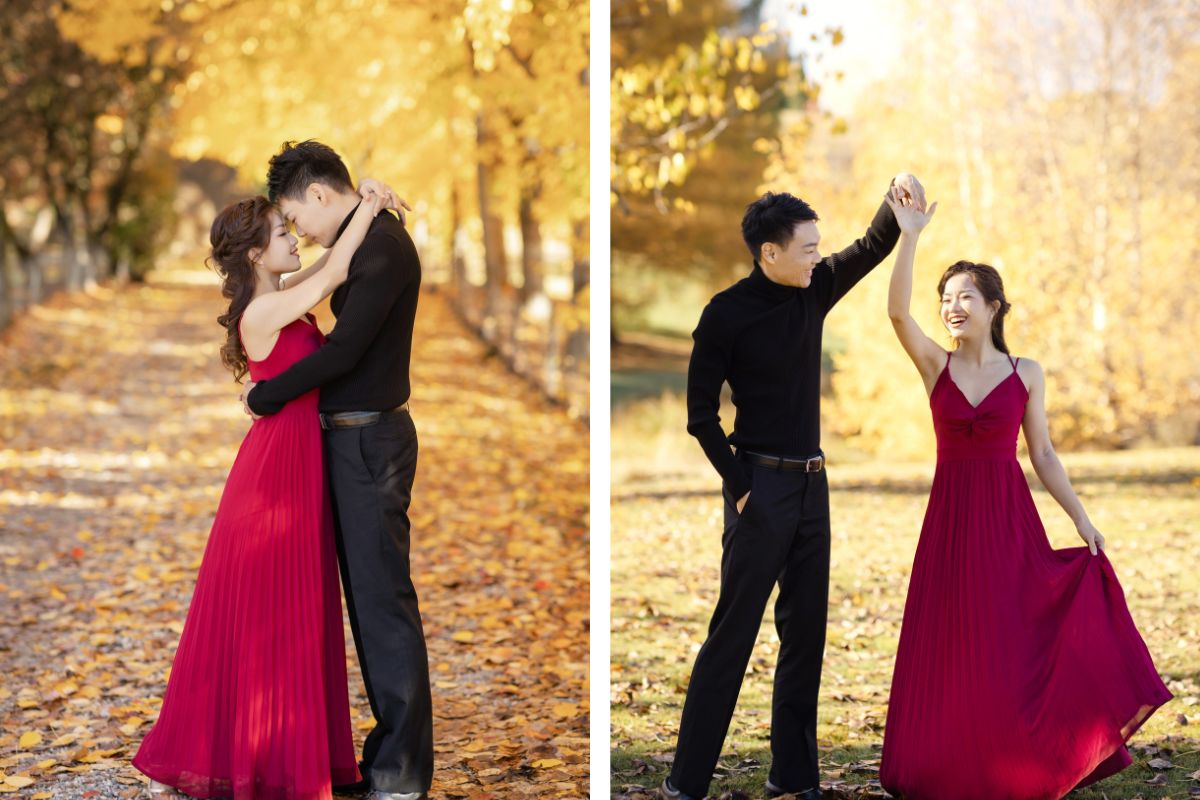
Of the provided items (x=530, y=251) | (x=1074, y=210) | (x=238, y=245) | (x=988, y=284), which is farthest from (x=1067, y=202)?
(x=238, y=245)

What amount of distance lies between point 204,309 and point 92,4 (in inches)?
618

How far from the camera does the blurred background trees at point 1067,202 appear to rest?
13.5 meters

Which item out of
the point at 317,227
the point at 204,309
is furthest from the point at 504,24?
the point at 204,309

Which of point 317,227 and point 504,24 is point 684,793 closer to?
point 317,227

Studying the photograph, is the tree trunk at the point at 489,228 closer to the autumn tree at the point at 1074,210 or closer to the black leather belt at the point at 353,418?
the autumn tree at the point at 1074,210

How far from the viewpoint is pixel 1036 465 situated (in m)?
4.17

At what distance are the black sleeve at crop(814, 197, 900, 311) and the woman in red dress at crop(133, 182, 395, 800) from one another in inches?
52.6

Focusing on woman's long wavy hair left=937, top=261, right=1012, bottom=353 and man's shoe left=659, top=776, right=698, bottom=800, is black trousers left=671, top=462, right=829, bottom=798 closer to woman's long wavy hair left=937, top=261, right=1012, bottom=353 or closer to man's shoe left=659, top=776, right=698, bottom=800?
man's shoe left=659, top=776, right=698, bottom=800

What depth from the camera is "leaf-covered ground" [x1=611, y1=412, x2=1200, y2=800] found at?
492 centimetres

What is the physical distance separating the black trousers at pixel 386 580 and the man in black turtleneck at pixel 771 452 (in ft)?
2.73

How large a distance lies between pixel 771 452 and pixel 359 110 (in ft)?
37.6

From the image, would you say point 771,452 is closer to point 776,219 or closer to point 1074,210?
point 776,219

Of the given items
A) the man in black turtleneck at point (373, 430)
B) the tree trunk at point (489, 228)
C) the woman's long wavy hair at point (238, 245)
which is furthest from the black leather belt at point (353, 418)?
the tree trunk at point (489, 228)

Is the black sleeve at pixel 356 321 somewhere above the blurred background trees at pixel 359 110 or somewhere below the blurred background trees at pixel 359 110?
below
